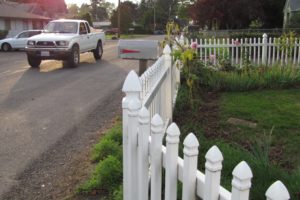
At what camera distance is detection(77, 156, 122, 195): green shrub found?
13.0 feet

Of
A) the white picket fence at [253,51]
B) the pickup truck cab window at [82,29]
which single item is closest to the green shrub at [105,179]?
the white picket fence at [253,51]

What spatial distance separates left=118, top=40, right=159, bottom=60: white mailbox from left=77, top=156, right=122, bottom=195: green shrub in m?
4.79

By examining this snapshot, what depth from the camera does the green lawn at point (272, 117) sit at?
477 centimetres

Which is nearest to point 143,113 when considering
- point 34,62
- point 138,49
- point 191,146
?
point 191,146

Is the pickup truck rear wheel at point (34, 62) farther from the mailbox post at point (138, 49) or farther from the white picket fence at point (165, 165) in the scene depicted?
the white picket fence at point (165, 165)

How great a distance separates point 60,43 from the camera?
49.4 feet

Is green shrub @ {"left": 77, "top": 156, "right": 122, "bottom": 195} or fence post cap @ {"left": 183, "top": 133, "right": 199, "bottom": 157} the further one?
green shrub @ {"left": 77, "top": 156, "right": 122, "bottom": 195}

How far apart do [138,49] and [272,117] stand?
353cm

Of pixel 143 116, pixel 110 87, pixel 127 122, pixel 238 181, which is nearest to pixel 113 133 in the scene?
pixel 127 122

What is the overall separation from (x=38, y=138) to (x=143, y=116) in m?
3.71

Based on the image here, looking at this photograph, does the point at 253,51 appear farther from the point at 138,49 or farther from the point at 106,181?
the point at 106,181

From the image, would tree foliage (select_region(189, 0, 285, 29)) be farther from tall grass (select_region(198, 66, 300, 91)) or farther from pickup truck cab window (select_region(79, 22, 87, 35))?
tall grass (select_region(198, 66, 300, 91))

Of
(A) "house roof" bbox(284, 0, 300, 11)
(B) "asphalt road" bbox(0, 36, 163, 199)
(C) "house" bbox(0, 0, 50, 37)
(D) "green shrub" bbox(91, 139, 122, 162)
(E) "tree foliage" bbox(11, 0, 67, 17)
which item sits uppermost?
(E) "tree foliage" bbox(11, 0, 67, 17)

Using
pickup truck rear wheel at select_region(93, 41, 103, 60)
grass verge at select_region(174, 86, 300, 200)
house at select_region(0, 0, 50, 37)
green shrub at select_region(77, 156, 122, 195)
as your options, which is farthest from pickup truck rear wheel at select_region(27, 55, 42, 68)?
house at select_region(0, 0, 50, 37)
